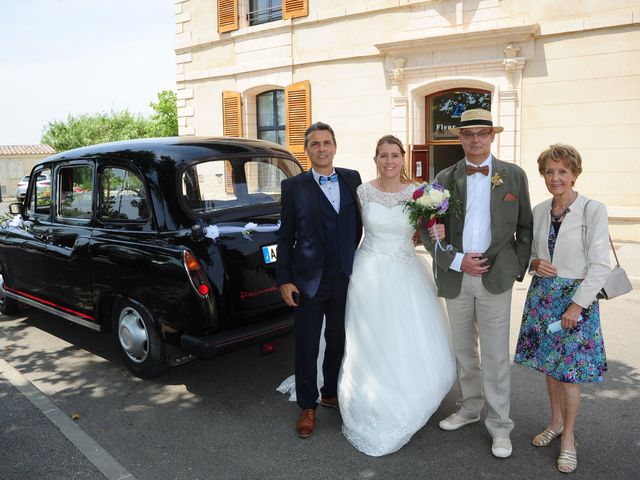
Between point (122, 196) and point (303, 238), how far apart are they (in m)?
1.96

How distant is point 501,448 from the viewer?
11.4 feet

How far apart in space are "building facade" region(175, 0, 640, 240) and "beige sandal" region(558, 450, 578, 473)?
8.57 metres

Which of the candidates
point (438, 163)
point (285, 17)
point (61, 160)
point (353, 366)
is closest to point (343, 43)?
point (285, 17)

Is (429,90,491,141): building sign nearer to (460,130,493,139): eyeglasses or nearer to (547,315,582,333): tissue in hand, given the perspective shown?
(460,130,493,139): eyeglasses

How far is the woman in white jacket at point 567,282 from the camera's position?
10.4 ft

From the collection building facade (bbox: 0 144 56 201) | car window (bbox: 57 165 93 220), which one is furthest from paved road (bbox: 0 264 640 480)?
building facade (bbox: 0 144 56 201)

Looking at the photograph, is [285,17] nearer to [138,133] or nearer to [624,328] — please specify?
[624,328]

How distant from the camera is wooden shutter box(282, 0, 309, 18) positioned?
14.0 meters

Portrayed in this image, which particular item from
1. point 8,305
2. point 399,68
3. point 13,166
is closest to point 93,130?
point 13,166

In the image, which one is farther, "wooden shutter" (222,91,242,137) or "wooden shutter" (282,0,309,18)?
"wooden shutter" (222,91,242,137)

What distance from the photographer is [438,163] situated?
1370 centimetres

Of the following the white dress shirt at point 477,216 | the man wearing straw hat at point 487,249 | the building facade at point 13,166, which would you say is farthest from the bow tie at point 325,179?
the building facade at point 13,166

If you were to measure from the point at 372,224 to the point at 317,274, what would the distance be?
19.4 inches

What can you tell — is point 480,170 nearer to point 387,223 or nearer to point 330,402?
point 387,223
